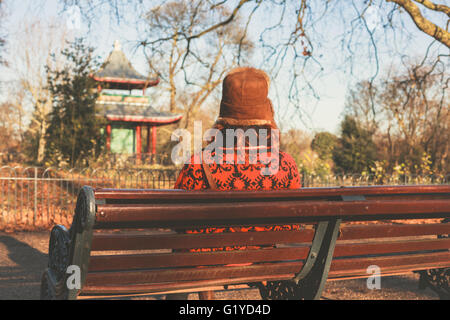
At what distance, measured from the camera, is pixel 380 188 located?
2.52m

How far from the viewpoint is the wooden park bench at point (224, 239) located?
2023 millimetres

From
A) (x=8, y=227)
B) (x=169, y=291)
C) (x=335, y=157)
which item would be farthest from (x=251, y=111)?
(x=335, y=157)

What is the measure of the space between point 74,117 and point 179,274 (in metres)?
15.7

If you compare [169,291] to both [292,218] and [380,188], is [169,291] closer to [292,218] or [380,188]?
[292,218]

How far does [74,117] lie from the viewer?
55.7 ft

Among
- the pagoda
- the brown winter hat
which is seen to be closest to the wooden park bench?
the brown winter hat

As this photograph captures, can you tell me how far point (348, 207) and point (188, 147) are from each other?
97.4 ft

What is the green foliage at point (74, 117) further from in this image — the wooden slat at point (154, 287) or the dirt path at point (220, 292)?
the wooden slat at point (154, 287)

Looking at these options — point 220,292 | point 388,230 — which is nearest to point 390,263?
point 388,230

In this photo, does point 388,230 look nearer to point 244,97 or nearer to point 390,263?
point 390,263

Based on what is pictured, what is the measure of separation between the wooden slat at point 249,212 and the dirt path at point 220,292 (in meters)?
2.40

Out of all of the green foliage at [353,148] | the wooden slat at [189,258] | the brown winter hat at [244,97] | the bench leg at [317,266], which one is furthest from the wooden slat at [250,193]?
the green foliage at [353,148]

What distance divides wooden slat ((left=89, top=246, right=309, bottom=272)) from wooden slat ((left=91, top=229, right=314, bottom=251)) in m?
0.06

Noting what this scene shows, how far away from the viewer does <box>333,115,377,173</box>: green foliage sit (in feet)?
89.6
